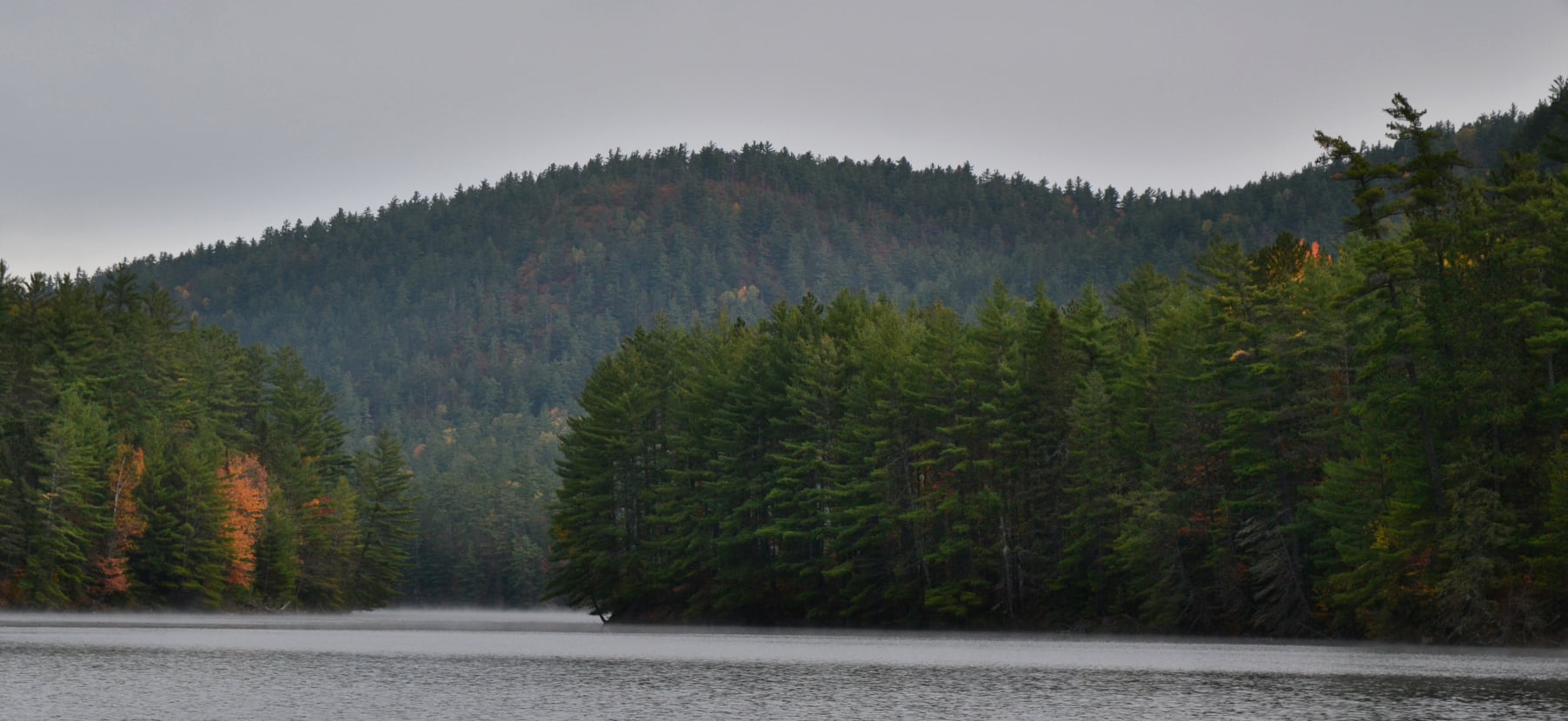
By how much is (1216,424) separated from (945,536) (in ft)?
55.9

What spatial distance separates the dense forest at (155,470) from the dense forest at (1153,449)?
26.2 meters

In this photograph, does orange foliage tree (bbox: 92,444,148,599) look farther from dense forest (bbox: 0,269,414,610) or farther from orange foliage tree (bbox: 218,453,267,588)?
orange foliage tree (bbox: 218,453,267,588)

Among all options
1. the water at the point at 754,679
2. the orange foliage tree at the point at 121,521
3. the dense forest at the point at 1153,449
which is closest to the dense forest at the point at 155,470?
the orange foliage tree at the point at 121,521

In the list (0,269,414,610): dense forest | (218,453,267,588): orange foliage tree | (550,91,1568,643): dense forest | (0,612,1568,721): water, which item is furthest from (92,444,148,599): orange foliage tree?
(0,612,1568,721): water

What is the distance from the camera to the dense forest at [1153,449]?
181ft

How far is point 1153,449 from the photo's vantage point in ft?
240

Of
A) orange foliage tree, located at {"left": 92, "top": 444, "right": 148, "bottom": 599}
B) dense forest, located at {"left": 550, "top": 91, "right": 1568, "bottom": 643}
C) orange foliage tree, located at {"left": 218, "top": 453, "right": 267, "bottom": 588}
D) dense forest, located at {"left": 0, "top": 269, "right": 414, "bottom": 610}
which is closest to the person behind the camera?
dense forest, located at {"left": 550, "top": 91, "right": 1568, "bottom": 643}

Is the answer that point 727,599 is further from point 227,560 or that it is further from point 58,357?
point 58,357

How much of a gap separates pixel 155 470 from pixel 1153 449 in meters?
67.6

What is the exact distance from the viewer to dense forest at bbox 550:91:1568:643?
5509 cm

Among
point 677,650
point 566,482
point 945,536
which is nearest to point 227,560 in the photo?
point 566,482

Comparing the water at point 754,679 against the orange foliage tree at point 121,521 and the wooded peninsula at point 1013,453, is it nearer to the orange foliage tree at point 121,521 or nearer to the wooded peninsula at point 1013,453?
the wooded peninsula at point 1013,453

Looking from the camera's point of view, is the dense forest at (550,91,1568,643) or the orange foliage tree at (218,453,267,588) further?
the orange foliage tree at (218,453,267,588)

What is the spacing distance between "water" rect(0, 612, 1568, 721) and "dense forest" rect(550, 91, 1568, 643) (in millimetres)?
5478
